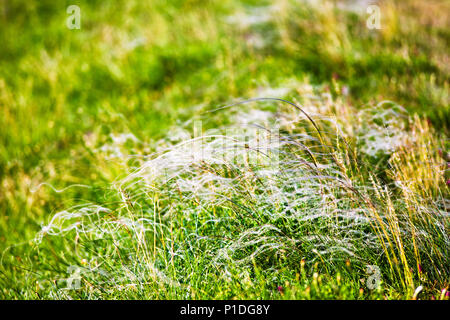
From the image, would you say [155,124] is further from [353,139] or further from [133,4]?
[133,4]

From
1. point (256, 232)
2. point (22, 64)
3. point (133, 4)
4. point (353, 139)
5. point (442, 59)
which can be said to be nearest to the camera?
point (256, 232)

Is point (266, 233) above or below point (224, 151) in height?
below

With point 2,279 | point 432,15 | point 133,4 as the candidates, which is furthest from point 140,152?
point 432,15

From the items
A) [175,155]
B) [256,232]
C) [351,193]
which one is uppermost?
[175,155]

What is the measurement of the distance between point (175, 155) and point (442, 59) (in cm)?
472

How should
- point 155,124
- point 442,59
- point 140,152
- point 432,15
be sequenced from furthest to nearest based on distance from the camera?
point 432,15 → point 442,59 → point 155,124 → point 140,152

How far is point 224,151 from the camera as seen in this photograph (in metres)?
3.09

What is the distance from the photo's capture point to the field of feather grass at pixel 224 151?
8.67 ft

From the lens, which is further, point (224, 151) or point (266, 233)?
point (224, 151)

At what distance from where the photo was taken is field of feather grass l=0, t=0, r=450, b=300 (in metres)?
2.64
